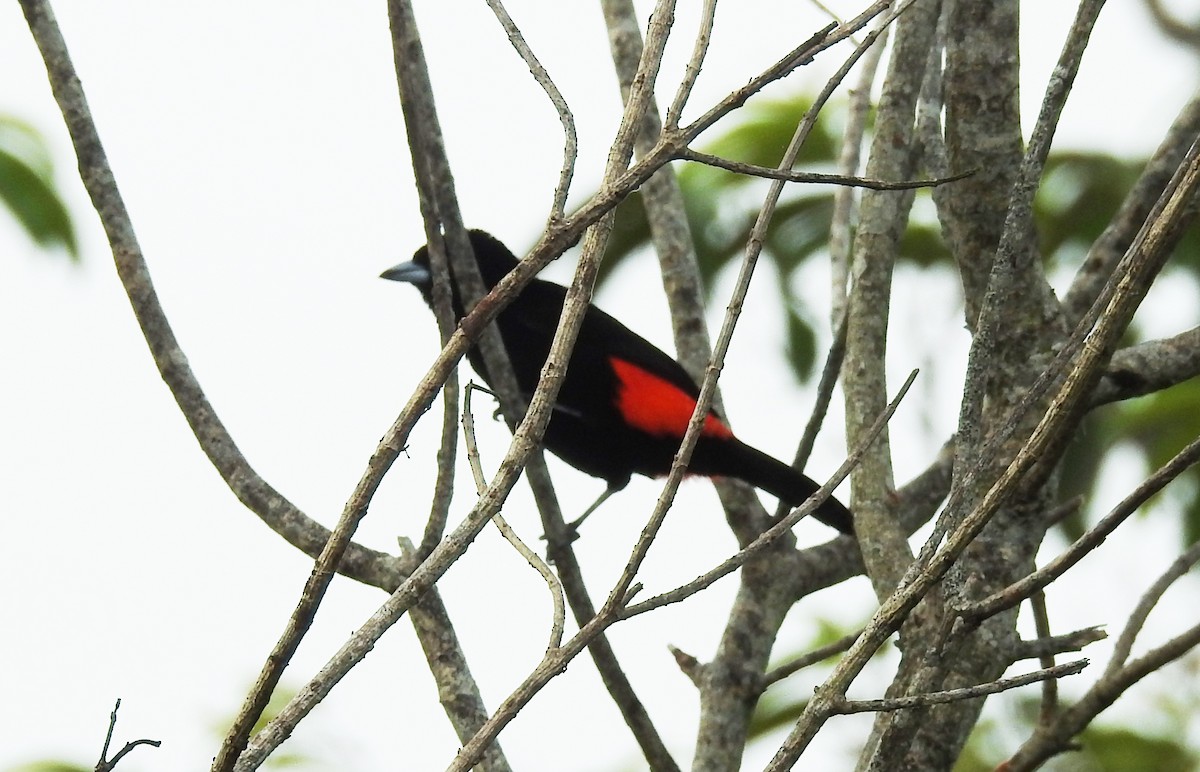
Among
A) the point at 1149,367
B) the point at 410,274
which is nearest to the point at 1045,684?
the point at 1149,367

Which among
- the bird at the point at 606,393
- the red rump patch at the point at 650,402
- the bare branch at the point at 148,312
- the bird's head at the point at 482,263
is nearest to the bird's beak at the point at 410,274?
the bird's head at the point at 482,263

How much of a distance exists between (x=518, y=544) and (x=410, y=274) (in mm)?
3040

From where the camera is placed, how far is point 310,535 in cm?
250

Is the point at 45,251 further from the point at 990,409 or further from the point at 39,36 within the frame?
the point at 990,409

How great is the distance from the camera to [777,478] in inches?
155

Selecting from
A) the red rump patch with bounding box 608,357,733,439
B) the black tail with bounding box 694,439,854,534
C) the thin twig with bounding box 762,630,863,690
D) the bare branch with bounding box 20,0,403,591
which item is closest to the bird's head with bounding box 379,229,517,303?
the red rump patch with bounding box 608,357,733,439

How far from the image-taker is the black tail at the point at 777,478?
3838 mm

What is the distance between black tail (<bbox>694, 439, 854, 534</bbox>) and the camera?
3838 millimetres

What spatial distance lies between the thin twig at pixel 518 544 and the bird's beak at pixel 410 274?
265 centimetres

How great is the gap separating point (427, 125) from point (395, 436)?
1150mm

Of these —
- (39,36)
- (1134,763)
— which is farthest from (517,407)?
(1134,763)

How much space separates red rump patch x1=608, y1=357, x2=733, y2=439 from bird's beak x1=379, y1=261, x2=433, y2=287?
0.84 m

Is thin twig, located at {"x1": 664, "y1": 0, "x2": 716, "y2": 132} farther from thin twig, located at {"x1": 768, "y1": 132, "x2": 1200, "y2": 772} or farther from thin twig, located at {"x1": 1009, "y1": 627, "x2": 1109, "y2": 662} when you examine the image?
thin twig, located at {"x1": 1009, "y1": 627, "x2": 1109, "y2": 662}

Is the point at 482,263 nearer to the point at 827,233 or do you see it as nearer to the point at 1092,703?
the point at 827,233
